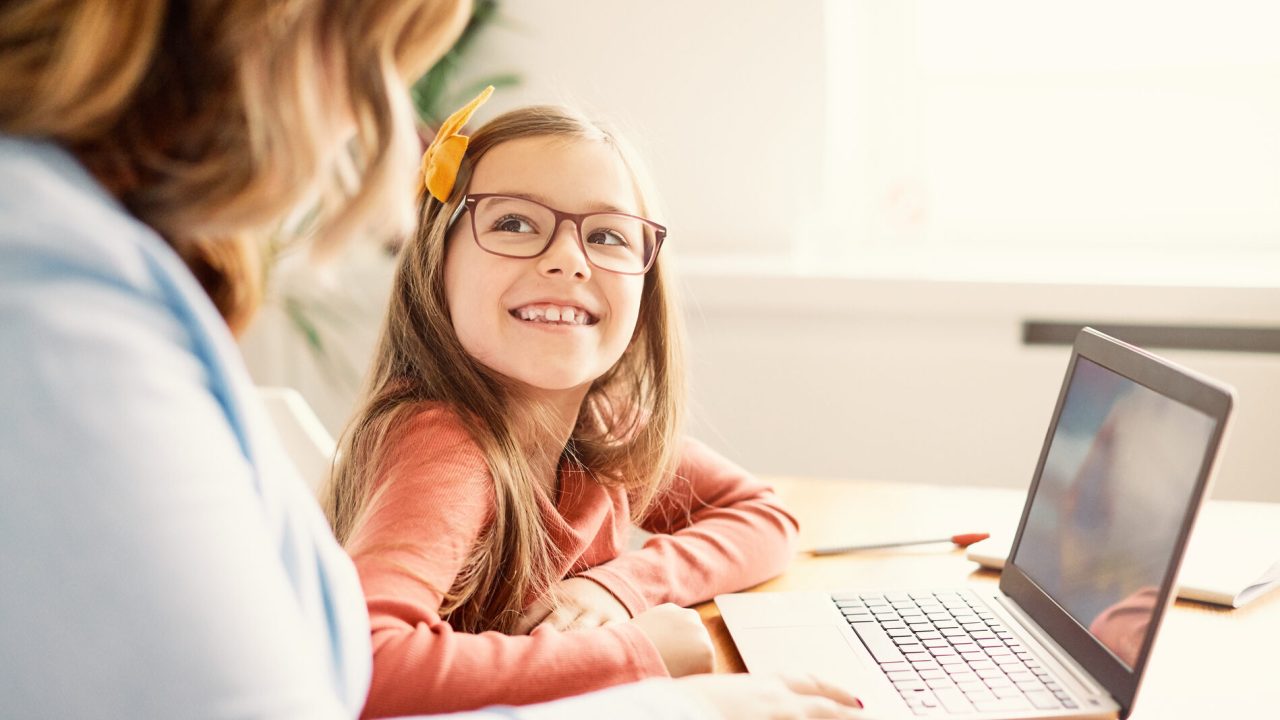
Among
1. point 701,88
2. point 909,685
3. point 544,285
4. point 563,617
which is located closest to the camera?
point 909,685

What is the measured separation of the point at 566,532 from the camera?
1.14 m

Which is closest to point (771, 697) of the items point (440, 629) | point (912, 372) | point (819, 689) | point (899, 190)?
point (819, 689)

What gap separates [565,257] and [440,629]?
39 cm

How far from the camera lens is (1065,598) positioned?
0.94 m

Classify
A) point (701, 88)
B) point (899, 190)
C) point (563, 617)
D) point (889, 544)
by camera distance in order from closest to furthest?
1. point (563, 617)
2. point (889, 544)
3. point (701, 88)
4. point (899, 190)

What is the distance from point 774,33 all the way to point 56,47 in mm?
2052

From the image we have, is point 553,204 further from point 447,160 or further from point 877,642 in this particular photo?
point 877,642

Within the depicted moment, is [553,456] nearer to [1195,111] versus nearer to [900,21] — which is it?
[900,21]

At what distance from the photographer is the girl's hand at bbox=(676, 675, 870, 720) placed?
748mm

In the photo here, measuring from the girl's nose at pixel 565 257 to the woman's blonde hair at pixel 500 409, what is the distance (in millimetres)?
111

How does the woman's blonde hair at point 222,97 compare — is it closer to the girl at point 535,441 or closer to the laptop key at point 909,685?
the girl at point 535,441

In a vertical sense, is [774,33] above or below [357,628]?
above

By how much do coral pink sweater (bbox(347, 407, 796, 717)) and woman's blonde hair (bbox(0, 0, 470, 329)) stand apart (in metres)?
0.33

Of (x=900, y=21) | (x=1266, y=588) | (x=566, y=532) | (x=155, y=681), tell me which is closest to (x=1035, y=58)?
(x=900, y=21)
